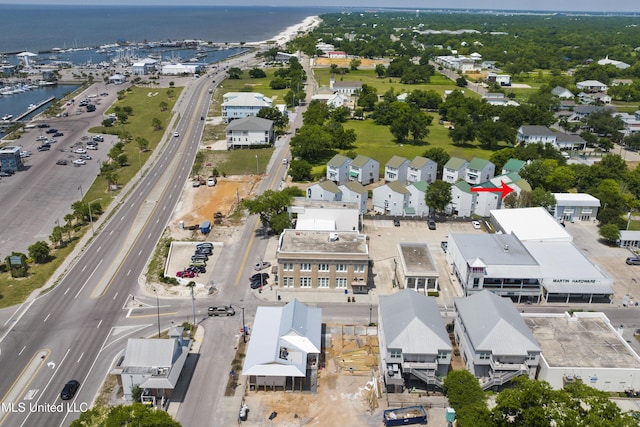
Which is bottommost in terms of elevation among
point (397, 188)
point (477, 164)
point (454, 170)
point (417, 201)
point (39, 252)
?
point (39, 252)

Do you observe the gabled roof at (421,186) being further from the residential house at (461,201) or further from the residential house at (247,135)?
the residential house at (247,135)

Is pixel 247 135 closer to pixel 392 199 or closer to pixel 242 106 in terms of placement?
pixel 242 106

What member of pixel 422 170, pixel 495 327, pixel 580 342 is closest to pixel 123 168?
pixel 422 170

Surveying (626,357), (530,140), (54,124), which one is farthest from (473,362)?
(54,124)

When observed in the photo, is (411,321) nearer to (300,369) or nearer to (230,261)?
(300,369)

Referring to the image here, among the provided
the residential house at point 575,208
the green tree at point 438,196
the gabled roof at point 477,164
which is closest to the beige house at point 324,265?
the green tree at point 438,196

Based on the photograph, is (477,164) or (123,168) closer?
(477,164)
